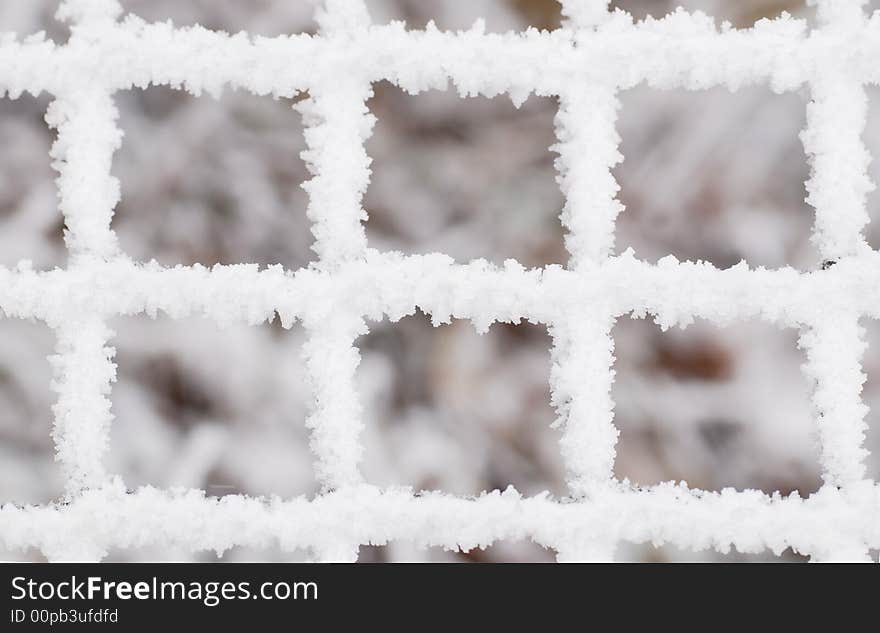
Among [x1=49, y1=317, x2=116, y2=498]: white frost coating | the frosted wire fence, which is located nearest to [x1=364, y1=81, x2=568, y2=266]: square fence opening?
the frosted wire fence

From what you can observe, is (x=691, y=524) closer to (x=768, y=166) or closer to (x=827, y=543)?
(x=827, y=543)

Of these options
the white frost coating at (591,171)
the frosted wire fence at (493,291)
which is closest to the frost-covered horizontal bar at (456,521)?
the frosted wire fence at (493,291)

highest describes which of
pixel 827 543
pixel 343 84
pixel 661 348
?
pixel 343 84

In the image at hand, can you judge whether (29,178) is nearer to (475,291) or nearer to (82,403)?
(82,403)
